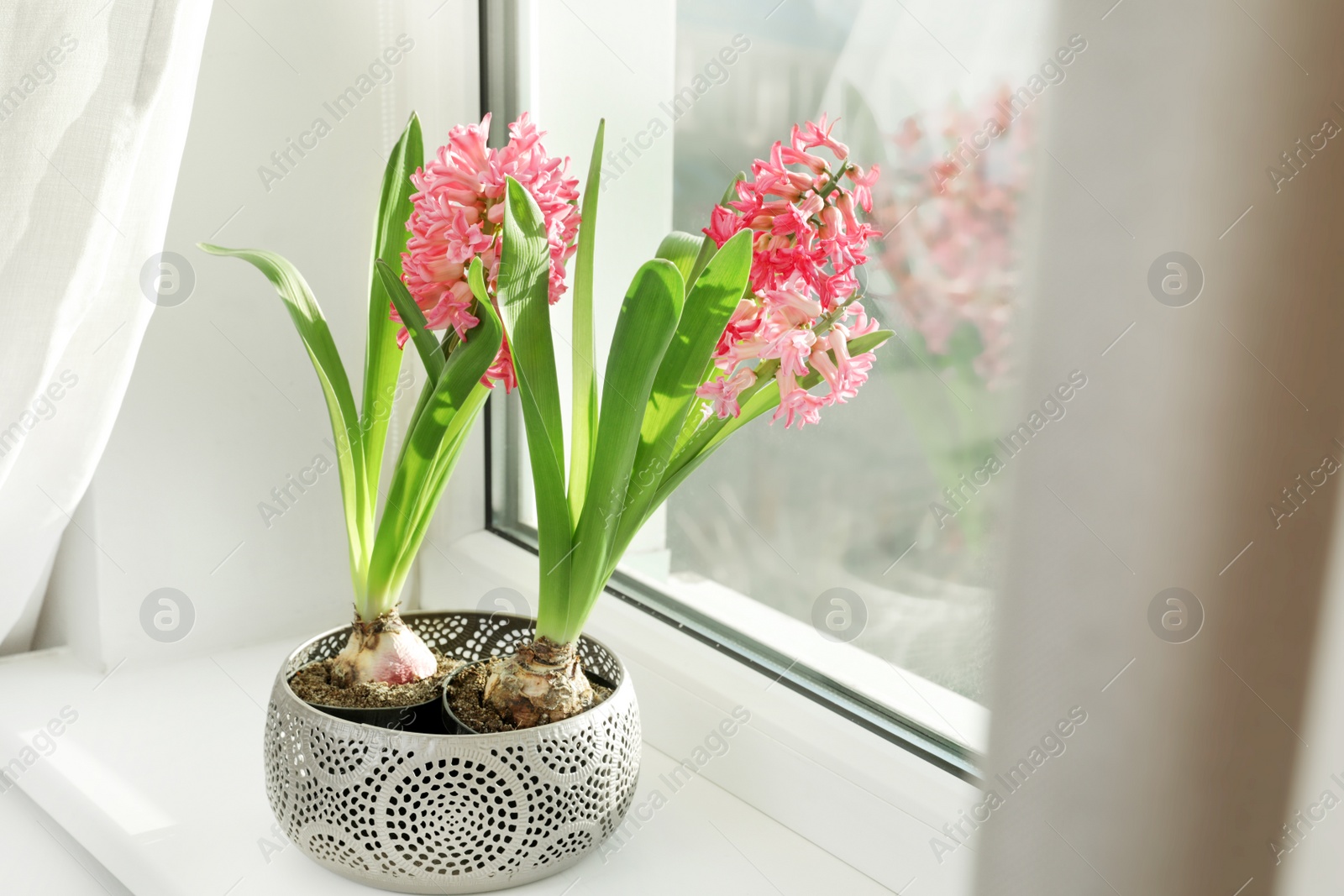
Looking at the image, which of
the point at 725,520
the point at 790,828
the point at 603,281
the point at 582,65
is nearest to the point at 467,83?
the point at 582,65

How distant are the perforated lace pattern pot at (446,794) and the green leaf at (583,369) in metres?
0.13

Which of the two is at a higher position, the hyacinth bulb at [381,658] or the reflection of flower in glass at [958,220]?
the reflection of flower in glass at [958,220]


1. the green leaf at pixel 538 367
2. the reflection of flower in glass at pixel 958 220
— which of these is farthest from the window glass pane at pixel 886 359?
the green leaf at pixel 538 367

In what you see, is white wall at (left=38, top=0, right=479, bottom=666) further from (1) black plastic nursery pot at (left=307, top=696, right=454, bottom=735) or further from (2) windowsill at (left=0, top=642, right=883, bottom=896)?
(1) black plastic nursery pot at (left=307, top=696, right=454, bottom=735)

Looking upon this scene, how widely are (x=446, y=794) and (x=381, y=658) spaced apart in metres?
0.13

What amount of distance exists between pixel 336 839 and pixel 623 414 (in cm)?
29

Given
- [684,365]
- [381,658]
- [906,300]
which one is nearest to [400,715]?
[381,658]

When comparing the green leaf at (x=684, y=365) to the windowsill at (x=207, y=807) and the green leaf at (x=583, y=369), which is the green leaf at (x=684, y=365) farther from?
the windowsill at (x=207, y=807)

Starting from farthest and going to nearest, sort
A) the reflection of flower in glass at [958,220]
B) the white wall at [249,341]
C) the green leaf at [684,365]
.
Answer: the white wall at [249,341] < the reflection of flower in glass at [958,220] < the green leaf at [684,365]

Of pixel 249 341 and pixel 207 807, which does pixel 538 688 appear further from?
pixel 249 341

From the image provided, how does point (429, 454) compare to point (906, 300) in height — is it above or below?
below

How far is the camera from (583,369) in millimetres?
610

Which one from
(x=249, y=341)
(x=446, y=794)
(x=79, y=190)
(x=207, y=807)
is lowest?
(x=207, y=807)

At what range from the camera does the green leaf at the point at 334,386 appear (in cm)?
63
